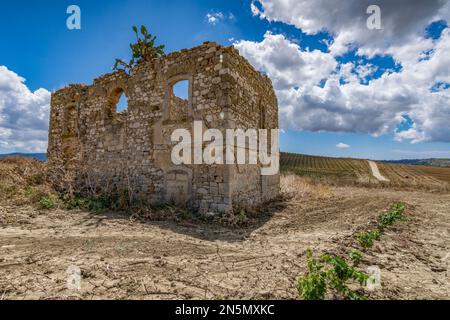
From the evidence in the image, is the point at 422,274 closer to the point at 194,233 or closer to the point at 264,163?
the point at 194,233

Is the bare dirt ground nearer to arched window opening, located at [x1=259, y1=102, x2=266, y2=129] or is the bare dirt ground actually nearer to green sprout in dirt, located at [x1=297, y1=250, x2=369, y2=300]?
green sprout in dirt, located at [x1=297, y1=250, x2=369, y2=300]

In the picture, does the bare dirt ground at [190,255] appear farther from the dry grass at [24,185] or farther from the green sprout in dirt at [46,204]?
the dry grass at [24,185]

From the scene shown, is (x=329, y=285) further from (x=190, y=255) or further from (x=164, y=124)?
(x=164, y=124)

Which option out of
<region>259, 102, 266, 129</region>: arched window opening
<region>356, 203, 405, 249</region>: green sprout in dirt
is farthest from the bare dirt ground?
<region>259, 102, 266, 129</region>: arched window opening

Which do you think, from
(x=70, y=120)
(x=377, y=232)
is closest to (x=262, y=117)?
(x=377, y=232)

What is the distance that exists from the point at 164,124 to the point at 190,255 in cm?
496

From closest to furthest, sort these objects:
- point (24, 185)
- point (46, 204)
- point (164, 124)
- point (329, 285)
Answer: point (329, 285) → point (46, 204) → point (164, 124) → point (24, 185)

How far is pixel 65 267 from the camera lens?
333 centimetres

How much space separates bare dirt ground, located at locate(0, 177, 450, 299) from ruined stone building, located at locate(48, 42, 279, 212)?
145 centimetres

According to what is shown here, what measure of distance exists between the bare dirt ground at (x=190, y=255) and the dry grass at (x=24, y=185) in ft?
2.32

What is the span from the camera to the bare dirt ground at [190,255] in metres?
2.80

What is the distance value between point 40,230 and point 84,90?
24.3ft

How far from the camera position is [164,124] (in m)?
7.77

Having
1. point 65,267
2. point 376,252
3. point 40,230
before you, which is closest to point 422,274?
point 376,252
